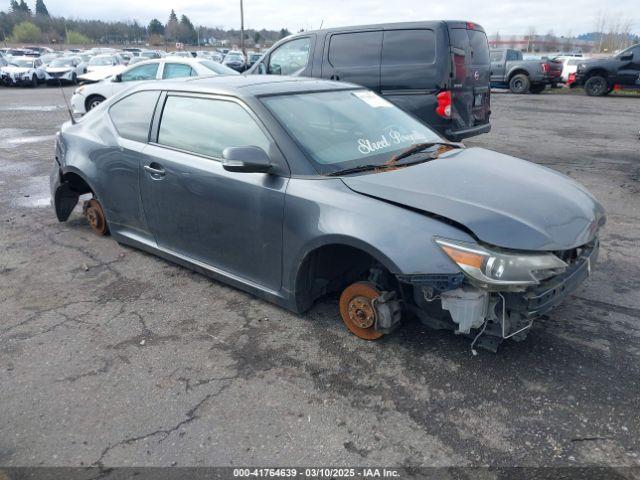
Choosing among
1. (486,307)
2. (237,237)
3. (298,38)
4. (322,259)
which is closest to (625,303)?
(486,307)

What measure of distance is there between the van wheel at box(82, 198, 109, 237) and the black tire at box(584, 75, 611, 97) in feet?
63.1

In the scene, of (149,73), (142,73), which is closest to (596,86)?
(149,73)

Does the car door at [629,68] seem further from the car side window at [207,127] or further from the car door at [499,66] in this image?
the car side window at [207,127]

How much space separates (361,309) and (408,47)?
5.10 m

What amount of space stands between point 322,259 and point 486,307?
106 cm

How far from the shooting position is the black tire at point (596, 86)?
18.5 m

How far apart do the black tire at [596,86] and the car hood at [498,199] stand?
18.3 meters

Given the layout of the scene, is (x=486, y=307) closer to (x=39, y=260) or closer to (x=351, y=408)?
(x=351, y=408)

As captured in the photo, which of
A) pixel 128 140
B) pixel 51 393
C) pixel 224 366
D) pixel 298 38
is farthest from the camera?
pixel 298 38

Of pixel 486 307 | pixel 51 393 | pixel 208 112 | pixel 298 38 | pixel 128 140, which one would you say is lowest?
pixel 51 393

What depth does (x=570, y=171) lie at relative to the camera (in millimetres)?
7379

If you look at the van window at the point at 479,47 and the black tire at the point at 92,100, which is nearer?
the van window at the point at 479,47

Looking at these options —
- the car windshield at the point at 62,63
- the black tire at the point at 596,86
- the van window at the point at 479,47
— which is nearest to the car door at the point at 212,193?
the van window at the point at 479,47

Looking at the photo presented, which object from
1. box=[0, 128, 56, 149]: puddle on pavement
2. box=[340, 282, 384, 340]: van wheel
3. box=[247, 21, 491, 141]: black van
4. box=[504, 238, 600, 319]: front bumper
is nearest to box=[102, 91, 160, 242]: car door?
box=[340, 282, 384, 340]: van wheel
